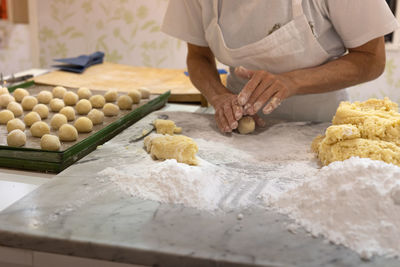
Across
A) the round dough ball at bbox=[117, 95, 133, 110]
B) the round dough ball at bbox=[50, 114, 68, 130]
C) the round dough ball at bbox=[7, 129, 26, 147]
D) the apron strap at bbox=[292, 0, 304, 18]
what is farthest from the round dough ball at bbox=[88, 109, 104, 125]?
the apron strap at bbox=[292, 0, 304, 18]

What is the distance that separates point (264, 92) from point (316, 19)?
1.19 feet

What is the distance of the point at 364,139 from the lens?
1261 mm

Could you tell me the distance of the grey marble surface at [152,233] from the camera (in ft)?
2.63

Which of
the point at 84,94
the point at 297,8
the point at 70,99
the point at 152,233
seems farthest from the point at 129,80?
the point at 152,233

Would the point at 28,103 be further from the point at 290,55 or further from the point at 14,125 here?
the point at 290,55

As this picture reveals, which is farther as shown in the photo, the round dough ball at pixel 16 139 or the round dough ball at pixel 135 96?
the round dough ball at pixel 135 96

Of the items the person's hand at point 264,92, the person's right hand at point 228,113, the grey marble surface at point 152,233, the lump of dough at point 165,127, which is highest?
the person's hand at point 264,92

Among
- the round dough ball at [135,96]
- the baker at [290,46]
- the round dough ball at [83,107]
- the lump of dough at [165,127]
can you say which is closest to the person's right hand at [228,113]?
the baker at [290,46]

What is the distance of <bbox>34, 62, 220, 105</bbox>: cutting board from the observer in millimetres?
2279

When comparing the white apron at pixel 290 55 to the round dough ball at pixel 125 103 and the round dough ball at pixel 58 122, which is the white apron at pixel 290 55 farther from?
the round dough ball at pixel 58 122

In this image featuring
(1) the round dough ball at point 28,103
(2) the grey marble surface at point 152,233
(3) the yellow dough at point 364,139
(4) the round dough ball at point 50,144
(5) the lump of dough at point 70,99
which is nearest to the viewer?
(2) the grey marble surface at point 152,233

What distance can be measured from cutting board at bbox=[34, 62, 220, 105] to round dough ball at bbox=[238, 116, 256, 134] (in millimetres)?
585

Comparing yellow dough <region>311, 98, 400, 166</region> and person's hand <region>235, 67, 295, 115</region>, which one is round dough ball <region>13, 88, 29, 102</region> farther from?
yellow dough <region>311, 98, 400, 166</region>

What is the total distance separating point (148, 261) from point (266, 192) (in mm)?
389
